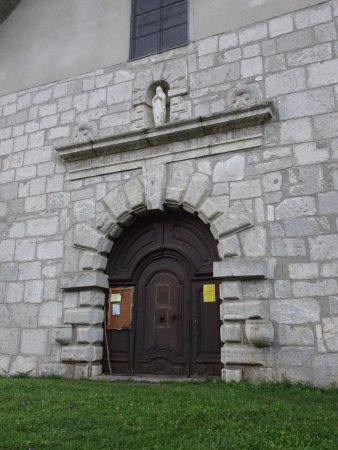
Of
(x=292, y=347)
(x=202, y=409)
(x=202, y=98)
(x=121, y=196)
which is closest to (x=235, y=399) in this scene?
(x=202, y=409)

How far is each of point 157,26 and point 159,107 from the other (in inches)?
57.0

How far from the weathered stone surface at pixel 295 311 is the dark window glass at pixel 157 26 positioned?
3698 millimetres

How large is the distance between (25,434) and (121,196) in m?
3.42

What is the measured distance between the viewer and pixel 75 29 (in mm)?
6996

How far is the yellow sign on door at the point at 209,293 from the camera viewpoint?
535 cm

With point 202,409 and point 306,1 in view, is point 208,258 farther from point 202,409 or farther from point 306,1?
point 306,1

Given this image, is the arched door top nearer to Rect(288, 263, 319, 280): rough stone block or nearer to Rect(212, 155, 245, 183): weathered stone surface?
Rect(212, 155, 245, 183): weathered stone surface

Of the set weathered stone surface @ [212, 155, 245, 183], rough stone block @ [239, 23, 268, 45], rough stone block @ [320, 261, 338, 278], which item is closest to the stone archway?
weathered stone surface @ [212, 155, 245, 183]

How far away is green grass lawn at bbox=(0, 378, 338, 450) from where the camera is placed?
270cm

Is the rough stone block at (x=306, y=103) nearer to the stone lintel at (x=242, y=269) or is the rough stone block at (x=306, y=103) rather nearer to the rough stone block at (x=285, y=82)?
the rough stone block at (x=285, y=82)

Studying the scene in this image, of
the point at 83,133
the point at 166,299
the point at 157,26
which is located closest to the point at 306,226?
the point at 166,299

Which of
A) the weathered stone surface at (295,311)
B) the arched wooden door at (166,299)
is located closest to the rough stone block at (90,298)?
the arched wooden door at (166,299)

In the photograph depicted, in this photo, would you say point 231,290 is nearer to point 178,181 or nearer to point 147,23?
point 178,181

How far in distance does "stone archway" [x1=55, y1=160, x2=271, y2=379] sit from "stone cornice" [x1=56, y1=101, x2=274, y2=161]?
1.23 feet
